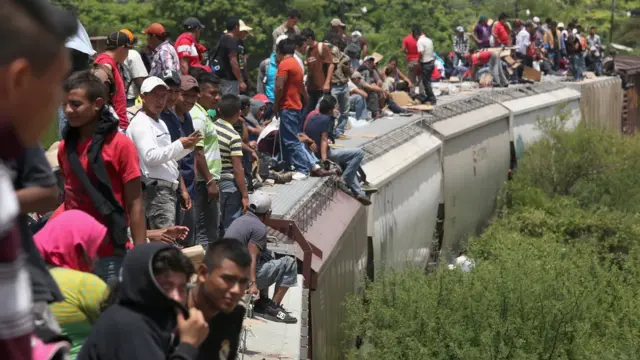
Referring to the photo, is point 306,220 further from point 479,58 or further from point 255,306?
point 479,58

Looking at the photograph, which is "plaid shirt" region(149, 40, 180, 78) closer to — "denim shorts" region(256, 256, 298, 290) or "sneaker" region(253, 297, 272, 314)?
"denim shorts" region(256, 256, 298, 290)

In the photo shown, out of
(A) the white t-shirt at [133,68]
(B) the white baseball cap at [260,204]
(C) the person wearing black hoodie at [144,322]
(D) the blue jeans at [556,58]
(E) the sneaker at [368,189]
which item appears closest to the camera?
(C) the person wearing black hoodie at [144,322]

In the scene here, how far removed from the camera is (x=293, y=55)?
46.2 feet

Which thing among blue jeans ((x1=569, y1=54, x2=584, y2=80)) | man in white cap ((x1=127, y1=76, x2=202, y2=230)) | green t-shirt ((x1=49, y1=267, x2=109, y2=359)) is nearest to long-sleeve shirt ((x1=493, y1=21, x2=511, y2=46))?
blue jeans ((x1=569, y1=54, x2=584, y2=80))

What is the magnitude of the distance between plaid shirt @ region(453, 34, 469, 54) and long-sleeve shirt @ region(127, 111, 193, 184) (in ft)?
74.5

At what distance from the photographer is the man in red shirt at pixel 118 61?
8.91 metres

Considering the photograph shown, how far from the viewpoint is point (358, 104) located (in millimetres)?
20516

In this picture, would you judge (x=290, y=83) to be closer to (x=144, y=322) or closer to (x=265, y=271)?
(x=265, y=271)

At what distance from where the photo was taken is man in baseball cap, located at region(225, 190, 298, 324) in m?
8.52

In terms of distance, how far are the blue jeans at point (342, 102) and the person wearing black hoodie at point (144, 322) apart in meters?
13.1

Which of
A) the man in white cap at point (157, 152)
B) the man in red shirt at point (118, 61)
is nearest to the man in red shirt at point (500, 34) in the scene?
the man in red shirt at point (118, 61)

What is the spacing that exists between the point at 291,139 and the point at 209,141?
430 centimetres

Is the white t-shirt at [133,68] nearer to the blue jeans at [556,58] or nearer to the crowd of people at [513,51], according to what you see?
the crowd of people at [513,51]

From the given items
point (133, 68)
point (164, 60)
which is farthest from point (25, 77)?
point (164, 60)
